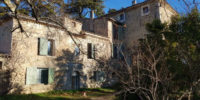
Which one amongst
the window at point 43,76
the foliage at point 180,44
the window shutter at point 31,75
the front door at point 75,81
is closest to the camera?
the foliage at point 180,44

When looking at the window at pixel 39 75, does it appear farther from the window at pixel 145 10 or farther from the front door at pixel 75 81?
the window at pixel 145 10

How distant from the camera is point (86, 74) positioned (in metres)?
17.1

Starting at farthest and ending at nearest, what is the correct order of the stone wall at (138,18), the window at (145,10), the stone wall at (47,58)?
the window at (145,10)
the stone wall at (138,18)
the stone wall at (47,58)

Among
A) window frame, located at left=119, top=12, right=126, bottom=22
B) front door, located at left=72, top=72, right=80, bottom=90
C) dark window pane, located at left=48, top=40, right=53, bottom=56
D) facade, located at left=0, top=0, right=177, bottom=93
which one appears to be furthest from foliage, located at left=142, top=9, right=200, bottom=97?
window frame, located at left=119, top=12, right=126, bottom=22

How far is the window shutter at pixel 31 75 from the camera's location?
12699mm

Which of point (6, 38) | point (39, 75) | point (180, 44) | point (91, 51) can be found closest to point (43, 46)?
point (39, 75)

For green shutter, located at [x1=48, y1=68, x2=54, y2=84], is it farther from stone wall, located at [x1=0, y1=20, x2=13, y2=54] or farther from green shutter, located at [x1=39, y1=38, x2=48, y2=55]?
stone wall, located at [x1=0, y1=20, x2=13, y2=54]

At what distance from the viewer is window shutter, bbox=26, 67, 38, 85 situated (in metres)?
12.7

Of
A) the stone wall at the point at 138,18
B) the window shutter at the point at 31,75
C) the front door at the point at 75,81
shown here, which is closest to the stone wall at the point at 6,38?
the window shutter at the point at 31,75

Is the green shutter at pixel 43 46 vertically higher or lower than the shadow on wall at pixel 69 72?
higher

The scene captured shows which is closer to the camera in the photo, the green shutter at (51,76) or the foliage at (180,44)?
the foliage at (180,44)

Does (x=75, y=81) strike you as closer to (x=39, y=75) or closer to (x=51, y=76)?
(x=51, y=76)

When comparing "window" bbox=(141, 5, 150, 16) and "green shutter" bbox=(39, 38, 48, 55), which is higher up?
"window" bbox=(141, 5, 150, 16)

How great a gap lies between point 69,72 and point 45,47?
10.5 ft
